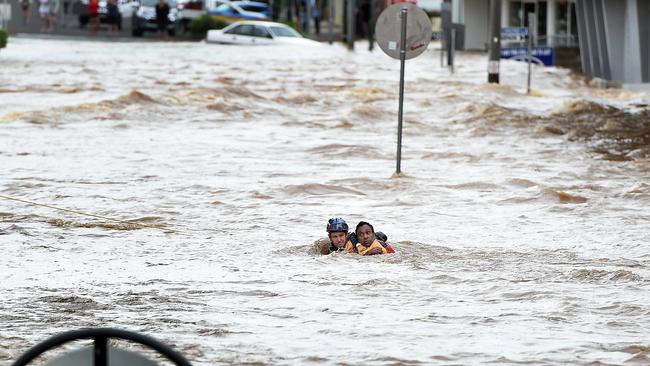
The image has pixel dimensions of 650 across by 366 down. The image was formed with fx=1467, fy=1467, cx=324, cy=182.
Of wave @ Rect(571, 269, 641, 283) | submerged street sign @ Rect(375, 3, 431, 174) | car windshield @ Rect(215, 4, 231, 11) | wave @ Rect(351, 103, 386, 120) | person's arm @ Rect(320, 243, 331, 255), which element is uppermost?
submerged street sign @ Rect(375, 3, 431, 174)

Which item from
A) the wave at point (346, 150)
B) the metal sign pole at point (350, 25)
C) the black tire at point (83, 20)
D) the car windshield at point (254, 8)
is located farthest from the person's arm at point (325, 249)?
the car windshield at point (254, 8)

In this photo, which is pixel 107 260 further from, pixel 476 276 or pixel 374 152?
pixel 374 152

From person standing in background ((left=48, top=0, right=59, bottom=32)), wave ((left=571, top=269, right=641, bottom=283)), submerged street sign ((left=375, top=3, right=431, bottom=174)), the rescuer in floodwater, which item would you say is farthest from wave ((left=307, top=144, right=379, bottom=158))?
person standing in background ((left=48, top=0, right=59, bottom=32))

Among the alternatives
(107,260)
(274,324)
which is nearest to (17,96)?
(107,260)

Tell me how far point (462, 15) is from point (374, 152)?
43.3m

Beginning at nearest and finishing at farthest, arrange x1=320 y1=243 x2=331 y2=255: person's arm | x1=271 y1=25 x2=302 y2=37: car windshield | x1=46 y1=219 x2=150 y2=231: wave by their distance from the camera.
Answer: x1=320 y1=243 x2=331 y2=255: person's arm, x1=46 y1=219 x2=150 y2=231: wave, x1=271 y1=25 x2=302 y2=37: car windshield

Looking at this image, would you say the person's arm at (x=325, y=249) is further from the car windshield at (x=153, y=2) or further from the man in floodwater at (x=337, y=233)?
the car windshield at (x=153, y=2)

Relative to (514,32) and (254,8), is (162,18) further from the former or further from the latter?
(514,32)

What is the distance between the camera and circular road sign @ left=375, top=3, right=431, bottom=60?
61.5ft

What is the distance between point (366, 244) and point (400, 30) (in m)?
6.98

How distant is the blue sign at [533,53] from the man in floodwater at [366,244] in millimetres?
26877

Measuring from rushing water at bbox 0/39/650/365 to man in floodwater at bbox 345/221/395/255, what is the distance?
5.4 inches

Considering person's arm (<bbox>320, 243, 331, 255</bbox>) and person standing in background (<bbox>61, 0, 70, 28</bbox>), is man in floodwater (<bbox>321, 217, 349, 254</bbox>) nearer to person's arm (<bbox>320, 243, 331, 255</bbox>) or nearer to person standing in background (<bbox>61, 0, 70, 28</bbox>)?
person's arm (<bbox>320, 243, 331, 255</bbox>)

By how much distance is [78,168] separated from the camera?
63.2 ft
